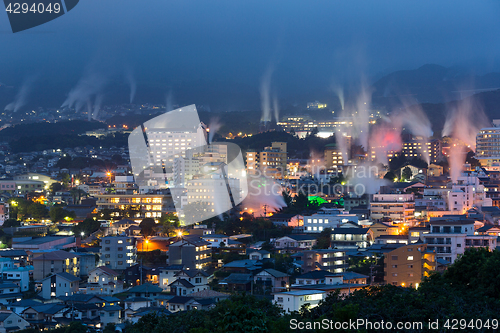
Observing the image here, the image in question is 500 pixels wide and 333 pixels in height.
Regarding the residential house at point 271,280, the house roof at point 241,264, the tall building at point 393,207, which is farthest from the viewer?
the tall building at point 393,207

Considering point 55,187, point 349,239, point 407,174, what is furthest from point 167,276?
point 407,174

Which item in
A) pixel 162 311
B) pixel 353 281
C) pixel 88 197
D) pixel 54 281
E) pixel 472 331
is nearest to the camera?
pixel 472 331

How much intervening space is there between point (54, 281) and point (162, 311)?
176 inches

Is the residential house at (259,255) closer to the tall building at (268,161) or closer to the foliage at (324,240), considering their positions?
the foliage at (324,240)

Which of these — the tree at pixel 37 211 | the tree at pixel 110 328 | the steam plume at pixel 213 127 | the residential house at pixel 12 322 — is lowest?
the tree at pixel 110 328

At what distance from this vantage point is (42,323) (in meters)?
12.4

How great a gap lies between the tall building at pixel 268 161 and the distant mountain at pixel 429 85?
128 feet

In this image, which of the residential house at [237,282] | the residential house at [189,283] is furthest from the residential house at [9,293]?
the residential house at [237,282]

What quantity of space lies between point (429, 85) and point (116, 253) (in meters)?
74.7

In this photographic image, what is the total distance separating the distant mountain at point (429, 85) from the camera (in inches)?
3014

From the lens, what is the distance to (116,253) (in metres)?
18.5

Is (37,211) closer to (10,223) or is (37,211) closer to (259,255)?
(10,223)

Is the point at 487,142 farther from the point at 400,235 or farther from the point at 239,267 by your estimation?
the point at 239,267

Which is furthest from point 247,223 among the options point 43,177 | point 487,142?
point 487,142
